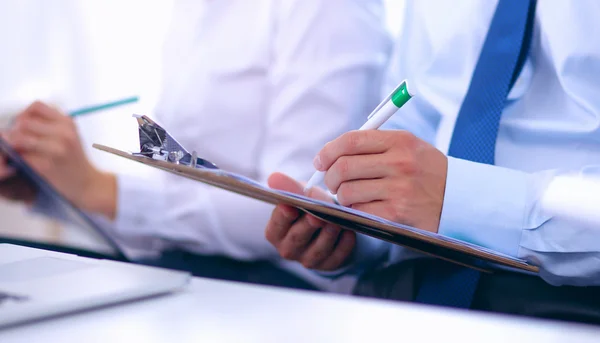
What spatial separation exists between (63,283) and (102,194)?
657 millimetres

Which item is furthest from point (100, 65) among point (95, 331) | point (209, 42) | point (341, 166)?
point (95, 331)

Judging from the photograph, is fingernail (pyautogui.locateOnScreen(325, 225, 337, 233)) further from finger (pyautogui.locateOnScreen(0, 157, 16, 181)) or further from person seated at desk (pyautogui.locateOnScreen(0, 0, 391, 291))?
finger (pyautogui.locateOnScreen(0, 157, 16, 181))

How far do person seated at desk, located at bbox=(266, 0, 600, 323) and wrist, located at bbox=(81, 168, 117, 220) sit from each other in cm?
47

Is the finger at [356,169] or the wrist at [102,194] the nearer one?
the finger at [356,169]

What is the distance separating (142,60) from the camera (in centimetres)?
109

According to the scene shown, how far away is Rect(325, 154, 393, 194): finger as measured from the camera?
1.70 feet

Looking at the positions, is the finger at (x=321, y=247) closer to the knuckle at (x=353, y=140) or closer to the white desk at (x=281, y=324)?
the knuckle at (x=353, y=140)

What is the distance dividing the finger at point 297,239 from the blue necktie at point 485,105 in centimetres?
13

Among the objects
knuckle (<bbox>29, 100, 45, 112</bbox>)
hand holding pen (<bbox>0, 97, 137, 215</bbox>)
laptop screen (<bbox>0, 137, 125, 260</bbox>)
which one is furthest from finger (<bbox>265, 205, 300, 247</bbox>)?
knuckle (<bbox>29, 100, 45, 112</bbox>)

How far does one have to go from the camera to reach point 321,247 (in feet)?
2.07

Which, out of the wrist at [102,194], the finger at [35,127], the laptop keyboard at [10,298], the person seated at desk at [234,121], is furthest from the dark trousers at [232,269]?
the laptop keyboard at [10,298]

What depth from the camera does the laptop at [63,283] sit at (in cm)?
32

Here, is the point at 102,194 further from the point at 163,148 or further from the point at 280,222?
the point at 163,148

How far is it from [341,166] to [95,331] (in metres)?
0.27
